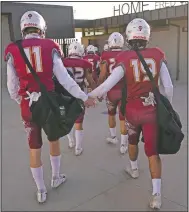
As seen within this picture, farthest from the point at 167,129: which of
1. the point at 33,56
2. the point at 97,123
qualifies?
the point at 97,123

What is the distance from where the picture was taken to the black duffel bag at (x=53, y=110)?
2466 mm

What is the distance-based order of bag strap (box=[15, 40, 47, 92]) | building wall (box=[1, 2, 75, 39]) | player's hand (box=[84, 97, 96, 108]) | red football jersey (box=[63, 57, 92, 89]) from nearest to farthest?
bag strap (box=[15, 40, 47, 92]) → player's hand (box=[84, 97, 96, 108]) → red football jersey (box=[63, 57, 92, 89]) → building wall (box=[1, 2, 75, 39])

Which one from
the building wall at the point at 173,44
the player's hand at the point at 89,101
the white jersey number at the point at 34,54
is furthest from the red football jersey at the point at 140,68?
the building wall at the point at 173,44

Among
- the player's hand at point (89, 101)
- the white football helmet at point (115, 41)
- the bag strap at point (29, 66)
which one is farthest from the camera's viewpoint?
the white football helmet at point (115, 41)

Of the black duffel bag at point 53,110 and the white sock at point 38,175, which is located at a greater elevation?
the black duffel bag at point 53,110

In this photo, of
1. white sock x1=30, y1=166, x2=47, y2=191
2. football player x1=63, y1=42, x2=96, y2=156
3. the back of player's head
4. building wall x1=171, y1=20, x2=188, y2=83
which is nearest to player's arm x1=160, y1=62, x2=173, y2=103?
the back of player's head

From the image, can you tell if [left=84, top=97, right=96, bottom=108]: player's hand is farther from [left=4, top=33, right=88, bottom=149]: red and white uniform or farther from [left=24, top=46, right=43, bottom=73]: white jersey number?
[left=24, top=46, right=43, bottom=73]: white jersey number

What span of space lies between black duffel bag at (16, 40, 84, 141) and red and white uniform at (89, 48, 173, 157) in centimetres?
28

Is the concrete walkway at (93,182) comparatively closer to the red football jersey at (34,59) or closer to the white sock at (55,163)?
the white sock at (55,163)

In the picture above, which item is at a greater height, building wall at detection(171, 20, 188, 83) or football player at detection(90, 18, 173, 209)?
building wall at detection(171, 20, 188, 83)

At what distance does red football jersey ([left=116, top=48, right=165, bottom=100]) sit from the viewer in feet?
8.04

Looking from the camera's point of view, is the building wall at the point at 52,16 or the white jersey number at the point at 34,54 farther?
the building wall at the point at 52,16

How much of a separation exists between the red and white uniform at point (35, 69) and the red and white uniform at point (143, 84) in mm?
353

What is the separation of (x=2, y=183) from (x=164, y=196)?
5.91 feet
